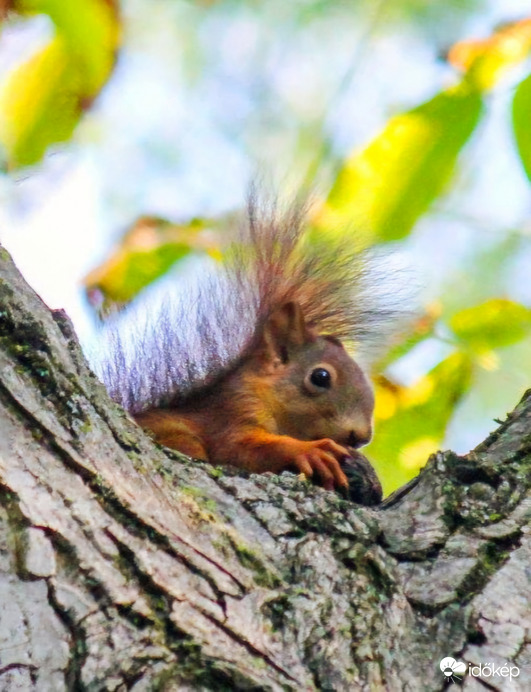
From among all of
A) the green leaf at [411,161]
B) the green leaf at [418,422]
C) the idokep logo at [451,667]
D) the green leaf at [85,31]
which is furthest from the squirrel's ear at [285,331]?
the idokep logo at [451,667]

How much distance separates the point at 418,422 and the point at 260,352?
27.8 inches

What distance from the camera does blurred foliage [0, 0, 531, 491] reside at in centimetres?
245

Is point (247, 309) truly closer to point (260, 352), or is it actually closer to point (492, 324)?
point (260, 352)

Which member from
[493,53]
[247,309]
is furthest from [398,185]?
[247,309]

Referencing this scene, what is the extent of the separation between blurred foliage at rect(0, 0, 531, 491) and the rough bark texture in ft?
2.77

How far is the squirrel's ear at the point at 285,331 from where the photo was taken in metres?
3.46

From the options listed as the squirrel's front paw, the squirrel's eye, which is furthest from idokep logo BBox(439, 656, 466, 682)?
the squirrel's eye

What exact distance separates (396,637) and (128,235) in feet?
7.23

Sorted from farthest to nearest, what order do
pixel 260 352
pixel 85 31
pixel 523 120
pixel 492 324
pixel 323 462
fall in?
pixel 260 352 < pixel 492 324 < pixel 85 31 < pixel 323 462 < pixel 523 120

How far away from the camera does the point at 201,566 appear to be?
1654mm

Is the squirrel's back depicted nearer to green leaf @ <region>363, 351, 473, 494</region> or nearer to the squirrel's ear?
the squirrel's ear

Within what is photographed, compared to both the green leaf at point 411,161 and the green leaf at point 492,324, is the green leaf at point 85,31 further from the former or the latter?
the green leaf at point 492,324

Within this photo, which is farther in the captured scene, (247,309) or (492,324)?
(247,309)

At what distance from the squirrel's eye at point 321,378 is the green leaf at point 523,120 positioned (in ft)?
4.35
